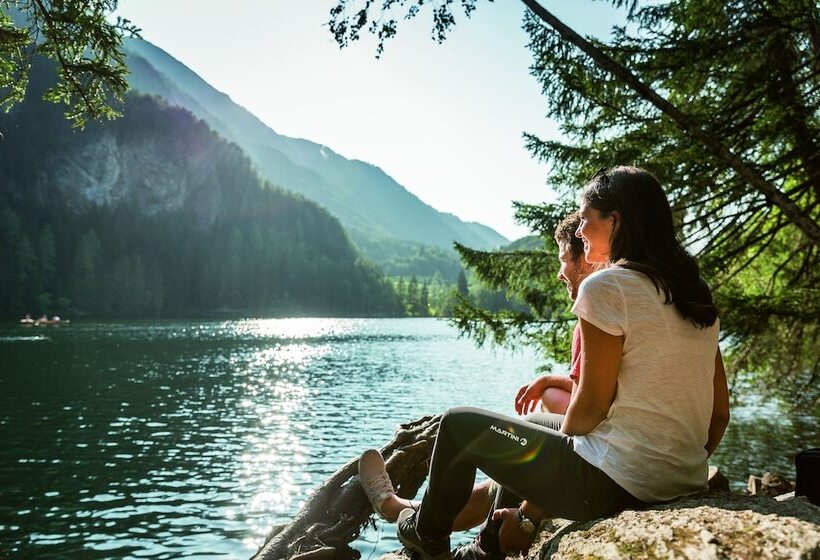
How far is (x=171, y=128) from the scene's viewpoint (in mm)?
174250

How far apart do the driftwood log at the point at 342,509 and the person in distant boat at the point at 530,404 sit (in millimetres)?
500

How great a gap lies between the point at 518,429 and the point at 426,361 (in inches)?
1822

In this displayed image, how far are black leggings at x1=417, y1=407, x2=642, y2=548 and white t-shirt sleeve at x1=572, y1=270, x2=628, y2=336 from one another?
65 cm

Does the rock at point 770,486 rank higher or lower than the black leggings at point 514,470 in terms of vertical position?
lower

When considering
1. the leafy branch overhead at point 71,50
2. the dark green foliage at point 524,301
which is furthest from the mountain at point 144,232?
the leafy branch overhead at point 71,50

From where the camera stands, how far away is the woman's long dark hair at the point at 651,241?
267 centimetres

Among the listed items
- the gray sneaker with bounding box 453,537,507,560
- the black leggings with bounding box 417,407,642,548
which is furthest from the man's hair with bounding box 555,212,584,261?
the gray sneaker with bounding box 453,537,507,560

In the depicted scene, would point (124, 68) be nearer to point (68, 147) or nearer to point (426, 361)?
point (426, 361)

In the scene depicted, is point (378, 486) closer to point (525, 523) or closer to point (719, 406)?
point (525, 523)

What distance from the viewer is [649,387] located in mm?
2643

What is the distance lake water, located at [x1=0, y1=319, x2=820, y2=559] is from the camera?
33.5 feet

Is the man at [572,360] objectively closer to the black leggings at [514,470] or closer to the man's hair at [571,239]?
the man's hair at [571,239]

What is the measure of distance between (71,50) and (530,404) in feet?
19.2

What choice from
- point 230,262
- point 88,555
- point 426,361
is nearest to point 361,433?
point 88,555
